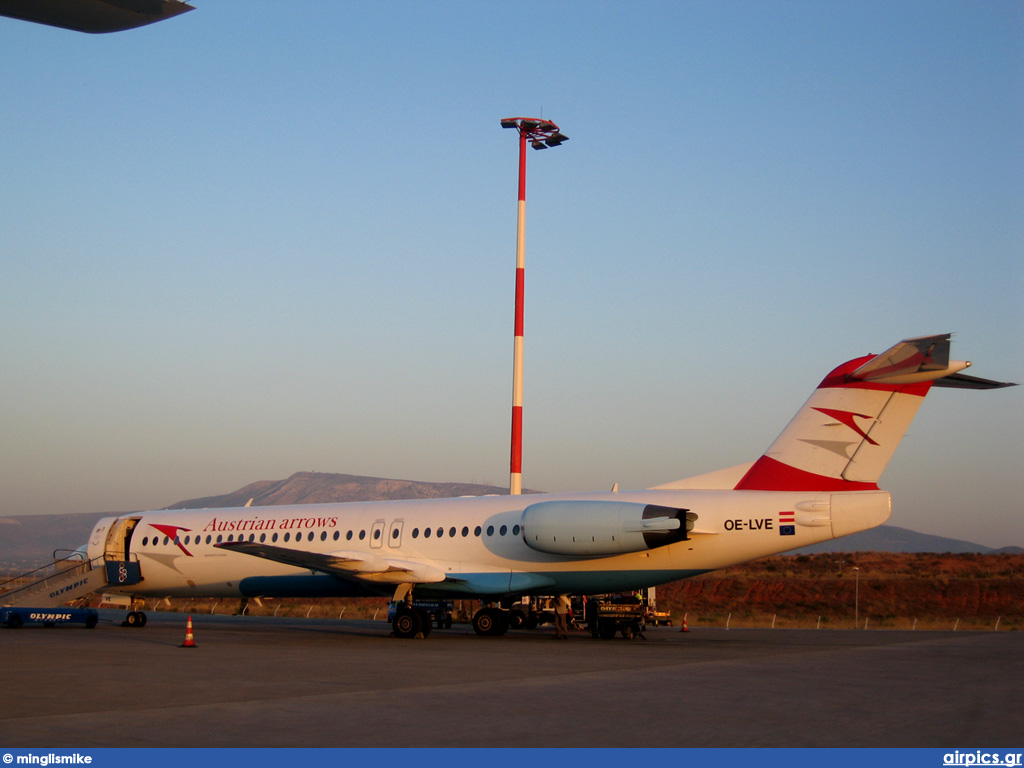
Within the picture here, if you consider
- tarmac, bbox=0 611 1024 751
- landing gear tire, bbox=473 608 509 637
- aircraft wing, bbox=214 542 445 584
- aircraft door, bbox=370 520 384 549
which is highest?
aircraft door, bbox=370 520 384 549

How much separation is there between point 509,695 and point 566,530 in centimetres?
1021

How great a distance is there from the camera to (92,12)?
745 centimetres

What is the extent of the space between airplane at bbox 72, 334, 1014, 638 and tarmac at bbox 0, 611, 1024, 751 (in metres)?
2.12

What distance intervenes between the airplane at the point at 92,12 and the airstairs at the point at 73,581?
74.0ft

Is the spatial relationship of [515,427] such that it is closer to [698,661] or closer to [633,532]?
[633,532]

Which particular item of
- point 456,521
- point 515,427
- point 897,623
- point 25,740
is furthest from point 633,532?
point 897,623

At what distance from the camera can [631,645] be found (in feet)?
69.1

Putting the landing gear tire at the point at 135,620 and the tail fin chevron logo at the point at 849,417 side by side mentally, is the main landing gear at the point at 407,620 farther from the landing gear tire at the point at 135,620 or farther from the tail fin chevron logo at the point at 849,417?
the tail fin chevron logo at the point at 849,417

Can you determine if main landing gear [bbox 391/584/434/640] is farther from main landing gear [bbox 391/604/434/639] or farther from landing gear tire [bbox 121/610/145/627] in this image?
landing gear tire [bbox 121/610/145/627]

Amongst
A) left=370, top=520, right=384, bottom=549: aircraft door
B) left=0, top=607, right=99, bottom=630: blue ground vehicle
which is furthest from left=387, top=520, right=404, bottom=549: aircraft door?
left=0, top=607, right=99, bottom=630: blue ground vehicle

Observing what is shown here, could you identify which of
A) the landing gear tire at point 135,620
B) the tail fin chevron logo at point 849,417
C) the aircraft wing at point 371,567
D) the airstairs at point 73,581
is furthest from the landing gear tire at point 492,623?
the airstairs at point 73,581

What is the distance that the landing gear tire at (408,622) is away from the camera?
22.9 metres

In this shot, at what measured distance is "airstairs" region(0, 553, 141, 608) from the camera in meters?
27.7

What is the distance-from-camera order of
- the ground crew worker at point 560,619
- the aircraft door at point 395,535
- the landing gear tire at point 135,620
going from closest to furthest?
the ground crew worker at point 560,619
the aircraft door at point 395,535
the landing gear tire at point 135,620
